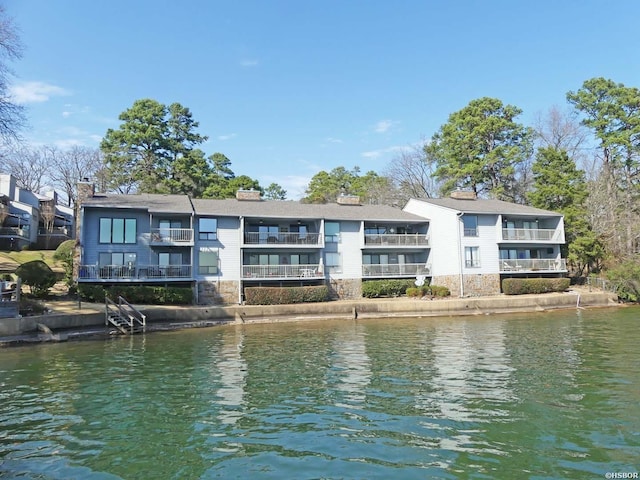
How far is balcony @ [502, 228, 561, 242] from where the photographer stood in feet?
120

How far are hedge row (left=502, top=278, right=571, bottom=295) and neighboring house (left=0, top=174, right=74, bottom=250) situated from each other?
153 feet

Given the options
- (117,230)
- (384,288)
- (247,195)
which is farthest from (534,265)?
(117,230)

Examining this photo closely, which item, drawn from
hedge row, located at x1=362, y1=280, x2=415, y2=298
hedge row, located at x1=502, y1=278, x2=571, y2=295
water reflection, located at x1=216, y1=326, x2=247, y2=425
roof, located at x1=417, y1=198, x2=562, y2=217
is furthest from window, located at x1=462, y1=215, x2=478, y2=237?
water reflection, located at x1=216, y1=326, x2=247, y2=425

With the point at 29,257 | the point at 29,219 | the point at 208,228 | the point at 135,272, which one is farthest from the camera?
the point at 29,219

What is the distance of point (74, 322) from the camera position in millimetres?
21906

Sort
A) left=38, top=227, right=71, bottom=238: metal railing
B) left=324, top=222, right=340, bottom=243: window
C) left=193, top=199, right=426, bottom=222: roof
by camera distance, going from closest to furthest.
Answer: left=193, top=199, right=426, bottom=222: roof → left=324, top=222, right=340, bottom=243: window → left=38, top=227, right=71, bottom=238: metal railing

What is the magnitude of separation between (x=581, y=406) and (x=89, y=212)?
29.8 m

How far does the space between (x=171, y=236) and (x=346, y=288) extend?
45.0 ft

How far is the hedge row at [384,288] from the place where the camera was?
3375 centimetres

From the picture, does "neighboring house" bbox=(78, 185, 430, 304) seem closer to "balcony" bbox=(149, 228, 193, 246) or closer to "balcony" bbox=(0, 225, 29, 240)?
"balcony" bbox=(149, 228, 193, 246)

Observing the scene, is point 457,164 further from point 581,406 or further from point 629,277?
point 581,406

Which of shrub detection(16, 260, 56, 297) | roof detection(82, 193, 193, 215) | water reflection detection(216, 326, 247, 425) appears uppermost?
roof detection(82, 193, 193, 215)

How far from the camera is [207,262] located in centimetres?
3108

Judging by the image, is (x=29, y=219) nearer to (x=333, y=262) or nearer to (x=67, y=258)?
(x=67, y=258)
